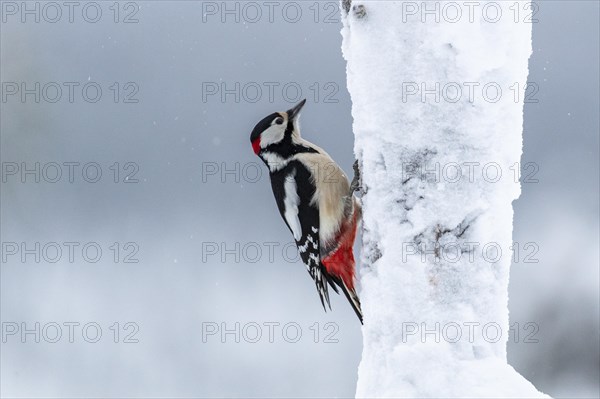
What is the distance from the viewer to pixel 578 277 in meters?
11.8

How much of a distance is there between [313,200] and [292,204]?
0.65 ft

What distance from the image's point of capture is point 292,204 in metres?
4.36

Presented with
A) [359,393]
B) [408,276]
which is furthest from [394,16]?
[359,393]

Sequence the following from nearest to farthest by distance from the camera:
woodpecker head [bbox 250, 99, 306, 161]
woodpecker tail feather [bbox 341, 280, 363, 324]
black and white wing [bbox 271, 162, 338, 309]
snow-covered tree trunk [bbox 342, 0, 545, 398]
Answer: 1. snow-covered tree trunk [bbox 342, 0, 545, 398]
2. woodpecker tail feather [bbox 341, 280, 363, 324]
3. black and white wing [bbox 271, 162, 338, 309]
4. woodpecker head [bbox 250, 99, 306, 161]

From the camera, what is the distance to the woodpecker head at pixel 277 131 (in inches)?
171

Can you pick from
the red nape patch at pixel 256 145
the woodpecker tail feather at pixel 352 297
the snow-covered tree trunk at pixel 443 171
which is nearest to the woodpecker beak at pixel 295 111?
the red nape patch at pixel 256 145

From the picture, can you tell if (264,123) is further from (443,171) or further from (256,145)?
(443,171)

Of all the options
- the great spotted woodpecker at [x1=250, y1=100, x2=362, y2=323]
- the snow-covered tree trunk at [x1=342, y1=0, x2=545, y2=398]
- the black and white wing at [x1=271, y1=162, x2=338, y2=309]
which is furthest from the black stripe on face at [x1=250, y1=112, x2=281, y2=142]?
the snow-covered tree trunk at [x1=342, y1=0, x2=545, y2=398]

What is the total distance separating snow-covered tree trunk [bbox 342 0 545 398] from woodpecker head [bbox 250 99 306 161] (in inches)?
75.2

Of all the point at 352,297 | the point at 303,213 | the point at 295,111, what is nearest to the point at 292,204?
the point at 303,213

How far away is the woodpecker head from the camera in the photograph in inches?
171

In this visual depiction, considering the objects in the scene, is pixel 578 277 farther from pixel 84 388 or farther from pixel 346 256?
pixel 346 256

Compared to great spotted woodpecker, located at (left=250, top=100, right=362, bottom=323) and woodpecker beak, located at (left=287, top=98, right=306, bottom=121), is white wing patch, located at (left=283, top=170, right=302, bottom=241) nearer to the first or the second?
great spotted woodpecker, located at (left=250, top=100, right=362, bottom=323)

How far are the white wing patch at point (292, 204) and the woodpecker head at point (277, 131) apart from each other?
0.18 m
